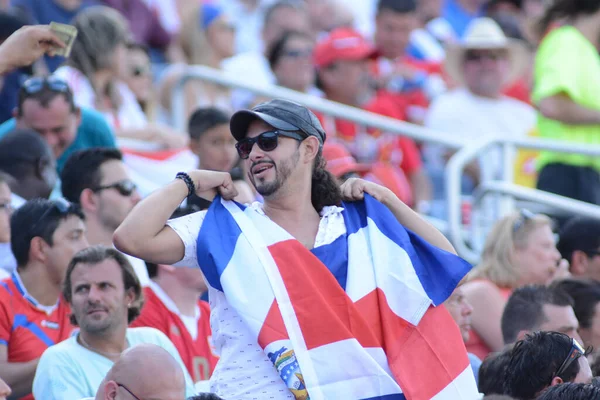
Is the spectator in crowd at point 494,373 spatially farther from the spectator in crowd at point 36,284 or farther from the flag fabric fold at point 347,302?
the spectator in crowd at point 36,284

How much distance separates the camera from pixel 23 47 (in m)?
4.12

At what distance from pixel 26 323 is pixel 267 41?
5347 mm

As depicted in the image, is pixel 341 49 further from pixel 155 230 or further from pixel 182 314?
pixel 155 230

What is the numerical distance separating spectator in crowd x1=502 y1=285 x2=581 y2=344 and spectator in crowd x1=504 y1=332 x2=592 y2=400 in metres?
0.86

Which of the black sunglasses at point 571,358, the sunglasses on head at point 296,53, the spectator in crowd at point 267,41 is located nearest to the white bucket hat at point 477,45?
the spectator in crowd at point 267,41

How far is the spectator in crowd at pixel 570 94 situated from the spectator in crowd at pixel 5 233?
11.4 feet

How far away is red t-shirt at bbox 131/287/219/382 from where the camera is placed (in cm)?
548

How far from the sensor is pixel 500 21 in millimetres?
11328

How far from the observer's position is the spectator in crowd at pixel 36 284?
502cm

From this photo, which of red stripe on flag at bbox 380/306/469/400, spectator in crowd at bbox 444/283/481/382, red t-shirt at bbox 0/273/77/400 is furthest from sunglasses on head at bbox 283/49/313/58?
red stripe on flag at bbox 380/306/469/400

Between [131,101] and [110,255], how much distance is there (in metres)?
3.23

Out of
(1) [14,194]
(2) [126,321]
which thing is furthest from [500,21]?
(2) [126,321]

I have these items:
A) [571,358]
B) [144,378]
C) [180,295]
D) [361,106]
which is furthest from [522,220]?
[144,378]

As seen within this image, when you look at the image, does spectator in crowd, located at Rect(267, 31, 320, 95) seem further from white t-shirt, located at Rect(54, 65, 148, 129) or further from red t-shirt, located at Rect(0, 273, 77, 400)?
red t-shirt, located at Rect(0, 273, 77, 400)
